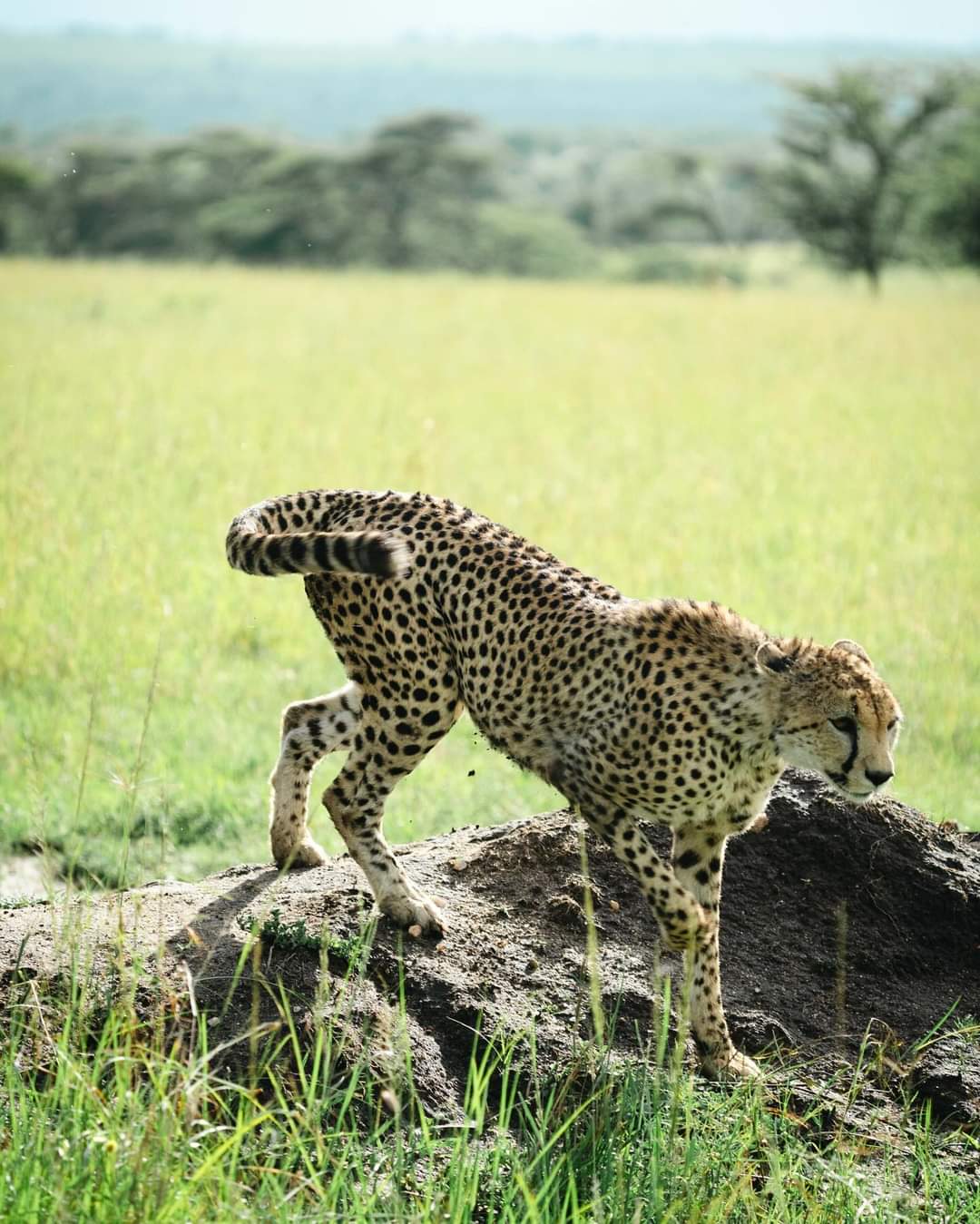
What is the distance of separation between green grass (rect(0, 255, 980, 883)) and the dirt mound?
14.6 inches

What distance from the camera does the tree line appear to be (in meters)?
39.8

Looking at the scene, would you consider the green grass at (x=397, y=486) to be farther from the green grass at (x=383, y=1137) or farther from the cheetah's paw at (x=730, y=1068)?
the cheetah's paw at (x=730, y=1068)

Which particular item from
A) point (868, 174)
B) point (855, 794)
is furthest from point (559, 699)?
point (868, 174)

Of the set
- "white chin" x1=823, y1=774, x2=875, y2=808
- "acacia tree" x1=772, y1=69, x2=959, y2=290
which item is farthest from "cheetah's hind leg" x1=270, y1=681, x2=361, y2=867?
"acacia tree" x1=772, y1=69, x2=959, y2=290

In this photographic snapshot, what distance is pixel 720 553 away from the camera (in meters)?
8.54

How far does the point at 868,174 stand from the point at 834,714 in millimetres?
42744

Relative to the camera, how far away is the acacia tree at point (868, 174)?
130 ft

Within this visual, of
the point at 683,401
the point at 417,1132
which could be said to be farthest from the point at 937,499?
the point at 417,1132

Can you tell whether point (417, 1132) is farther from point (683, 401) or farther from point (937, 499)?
point (683, 401)

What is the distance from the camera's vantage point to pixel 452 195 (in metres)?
52.1

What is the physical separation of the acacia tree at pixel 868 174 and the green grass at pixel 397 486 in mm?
20608

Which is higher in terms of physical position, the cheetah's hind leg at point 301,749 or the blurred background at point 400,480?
the cheetah's hind leg at point 301,749

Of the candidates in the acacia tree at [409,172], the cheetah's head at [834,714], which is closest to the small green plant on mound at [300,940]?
the cheetah's head at [834,714]

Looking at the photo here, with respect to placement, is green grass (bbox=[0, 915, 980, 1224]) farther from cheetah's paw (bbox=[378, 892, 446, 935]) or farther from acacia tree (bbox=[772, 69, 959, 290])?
acacia tree (bbox=[772, 69, 959, 290])
